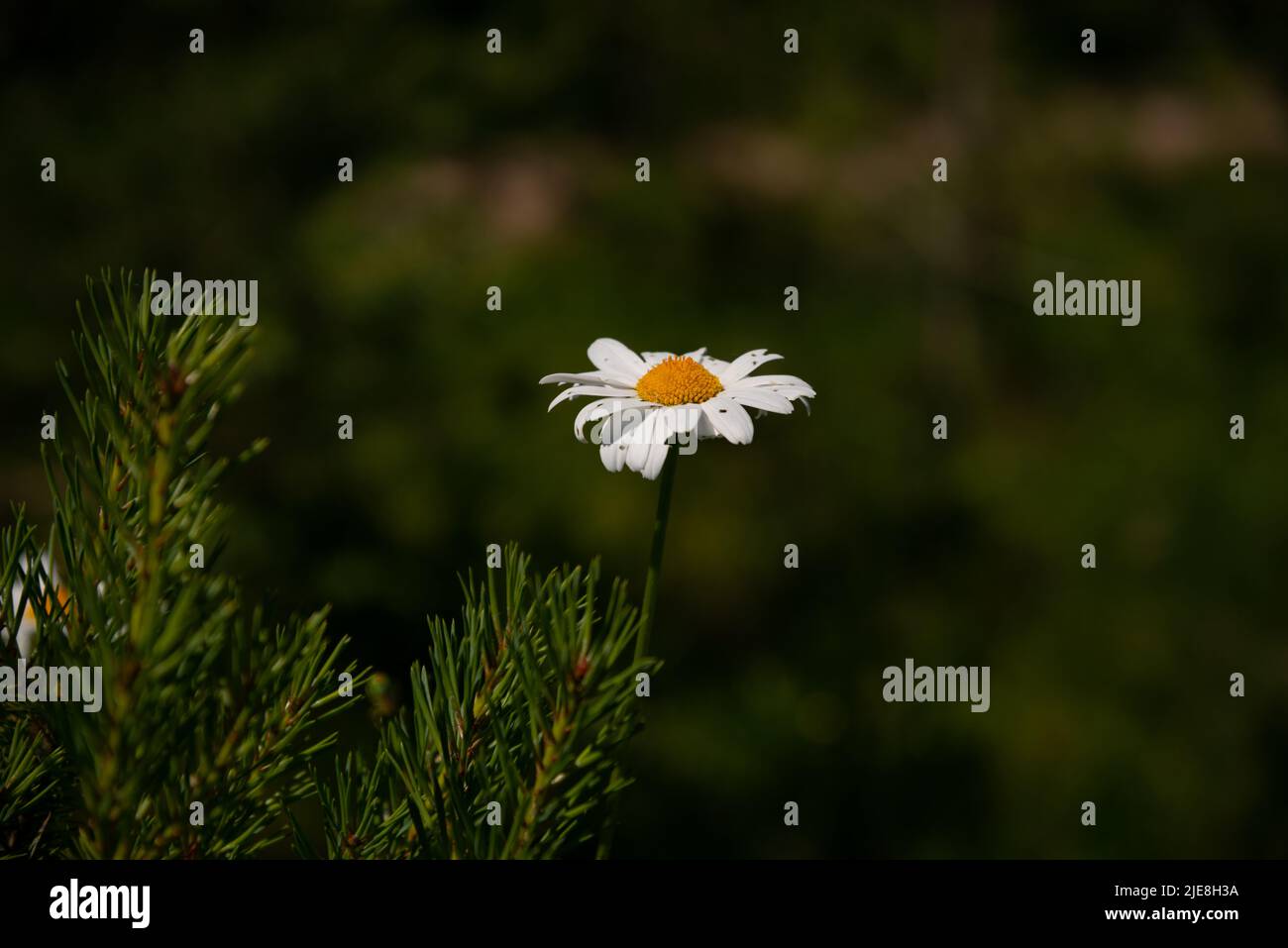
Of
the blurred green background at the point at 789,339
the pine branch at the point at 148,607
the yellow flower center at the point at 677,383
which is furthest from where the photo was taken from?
the blurred green background at the point at 789,339

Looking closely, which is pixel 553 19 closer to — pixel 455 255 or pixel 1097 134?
pixel 455 255

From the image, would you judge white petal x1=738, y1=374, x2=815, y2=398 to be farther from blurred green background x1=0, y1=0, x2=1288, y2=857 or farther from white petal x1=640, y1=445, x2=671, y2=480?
blurred green background x1=0, y1=0, x2=1288, y2=857

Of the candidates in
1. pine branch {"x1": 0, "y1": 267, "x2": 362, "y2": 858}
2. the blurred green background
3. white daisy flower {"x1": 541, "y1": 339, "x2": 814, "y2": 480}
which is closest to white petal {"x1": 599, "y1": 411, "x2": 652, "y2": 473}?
white daisy flower {"x1": 541, "y1": 339, "x2": 814, "y2": 480}

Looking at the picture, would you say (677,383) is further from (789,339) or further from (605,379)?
(789,339)

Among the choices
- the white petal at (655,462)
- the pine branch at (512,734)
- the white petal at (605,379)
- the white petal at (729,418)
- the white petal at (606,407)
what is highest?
the white petal at (605,379)

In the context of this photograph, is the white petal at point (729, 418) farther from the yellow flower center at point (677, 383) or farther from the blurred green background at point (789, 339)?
the blurred green background at point (789, 339)

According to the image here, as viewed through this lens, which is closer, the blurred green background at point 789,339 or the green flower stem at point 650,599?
the green flower stem at point 650,599

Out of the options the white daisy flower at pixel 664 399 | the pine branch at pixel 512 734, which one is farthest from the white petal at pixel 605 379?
the pine branch at pixel 512 734
